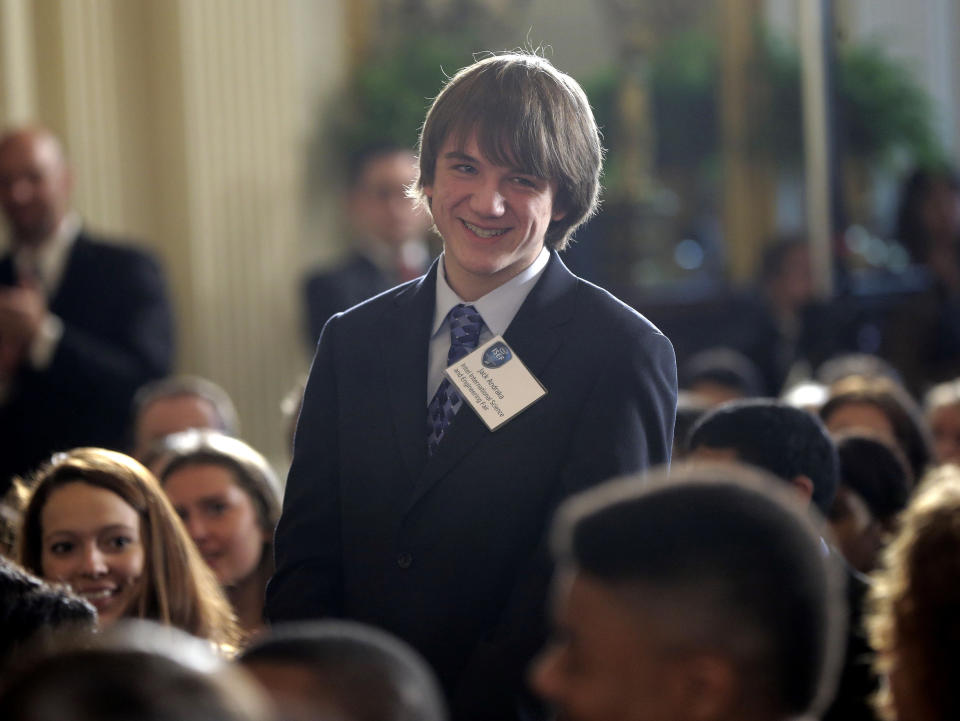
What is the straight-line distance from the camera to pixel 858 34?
1031cm

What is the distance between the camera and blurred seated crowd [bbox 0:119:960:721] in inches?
58.2

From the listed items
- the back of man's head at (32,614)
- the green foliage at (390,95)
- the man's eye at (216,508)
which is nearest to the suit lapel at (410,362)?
the back of man's head at (32,614)

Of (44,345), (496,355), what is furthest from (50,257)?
(496,355)

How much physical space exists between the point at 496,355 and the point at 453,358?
9 centimetres

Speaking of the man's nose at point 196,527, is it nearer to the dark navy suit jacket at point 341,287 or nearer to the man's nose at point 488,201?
the man's nose at point 488,201

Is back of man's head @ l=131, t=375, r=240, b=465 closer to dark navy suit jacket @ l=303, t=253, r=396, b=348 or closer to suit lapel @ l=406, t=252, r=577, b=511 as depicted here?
dark navy suit jacket @ l=303, t=253, r=396, b=348

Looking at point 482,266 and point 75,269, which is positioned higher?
point 482,266

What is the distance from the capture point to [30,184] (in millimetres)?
5113

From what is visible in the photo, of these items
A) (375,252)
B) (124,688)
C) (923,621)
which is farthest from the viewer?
(375,252)

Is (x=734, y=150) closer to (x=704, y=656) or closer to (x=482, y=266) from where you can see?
(x=482, y=266)

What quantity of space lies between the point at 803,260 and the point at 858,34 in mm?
3204

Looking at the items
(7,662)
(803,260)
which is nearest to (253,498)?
(7,662)

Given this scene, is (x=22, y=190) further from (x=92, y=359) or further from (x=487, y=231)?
(x=487, y=231)

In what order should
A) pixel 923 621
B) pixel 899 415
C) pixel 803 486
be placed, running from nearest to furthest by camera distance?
1. pixel 923 621
2. pixel 803 486
3. pixel 899 415
